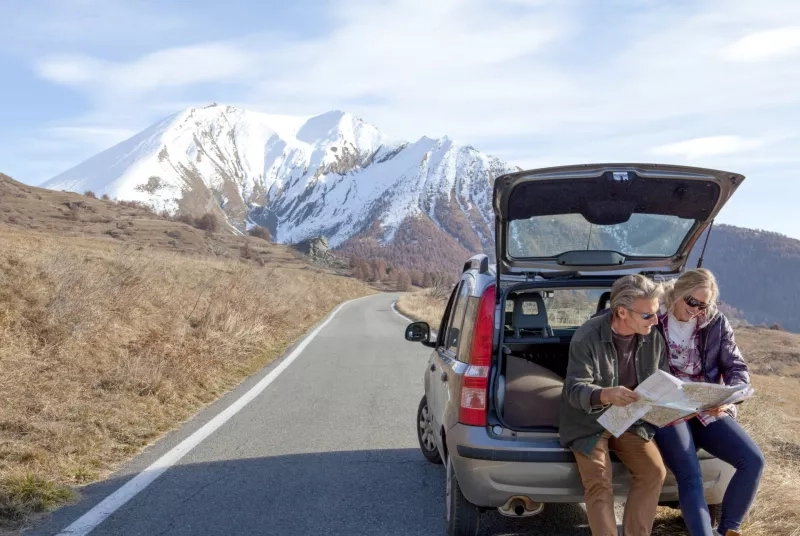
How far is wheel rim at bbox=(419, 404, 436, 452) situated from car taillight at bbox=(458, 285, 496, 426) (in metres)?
1.75

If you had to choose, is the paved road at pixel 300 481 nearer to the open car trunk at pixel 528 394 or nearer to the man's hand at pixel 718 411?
the open car trunk at pixel 528 394

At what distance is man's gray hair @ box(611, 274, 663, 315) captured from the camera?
3607 mm

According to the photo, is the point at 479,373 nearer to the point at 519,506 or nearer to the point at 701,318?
the point at 519,506

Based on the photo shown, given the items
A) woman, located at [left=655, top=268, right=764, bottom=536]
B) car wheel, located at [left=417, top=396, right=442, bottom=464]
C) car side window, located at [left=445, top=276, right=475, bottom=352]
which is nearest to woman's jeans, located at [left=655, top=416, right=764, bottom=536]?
woman, located at [left=655, top=268, right=764, bottom=536]

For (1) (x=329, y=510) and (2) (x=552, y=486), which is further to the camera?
(1) (x=329, y=510)

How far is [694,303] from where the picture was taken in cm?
391

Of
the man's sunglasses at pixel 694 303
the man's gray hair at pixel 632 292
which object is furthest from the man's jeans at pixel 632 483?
the man's sunglasses at pixel 694 303

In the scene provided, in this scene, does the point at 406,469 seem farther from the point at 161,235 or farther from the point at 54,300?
the point at 161,235

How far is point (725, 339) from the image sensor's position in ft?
13.1

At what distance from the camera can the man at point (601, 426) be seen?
353 cm

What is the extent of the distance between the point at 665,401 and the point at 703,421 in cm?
57

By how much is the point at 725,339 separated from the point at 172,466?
4236mm

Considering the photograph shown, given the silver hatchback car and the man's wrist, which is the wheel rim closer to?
the silver hatchback car

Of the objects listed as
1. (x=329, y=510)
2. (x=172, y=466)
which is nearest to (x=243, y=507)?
(x=329, y=510)
